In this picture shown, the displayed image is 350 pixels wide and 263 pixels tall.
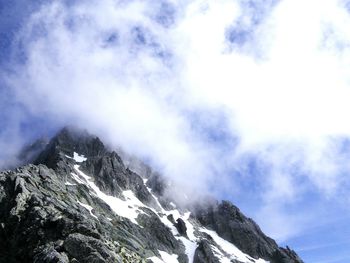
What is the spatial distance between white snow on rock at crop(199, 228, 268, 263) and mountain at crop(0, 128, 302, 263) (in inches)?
26.8

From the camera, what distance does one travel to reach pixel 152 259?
11781 centimetres

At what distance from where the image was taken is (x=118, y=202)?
153 meters

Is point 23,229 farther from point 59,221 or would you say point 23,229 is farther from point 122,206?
point 122,206

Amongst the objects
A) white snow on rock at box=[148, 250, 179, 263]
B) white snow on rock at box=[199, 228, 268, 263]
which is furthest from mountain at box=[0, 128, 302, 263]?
white snow on rock at box=[199, 228, 268, 263]

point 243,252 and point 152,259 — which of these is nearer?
point 152,259

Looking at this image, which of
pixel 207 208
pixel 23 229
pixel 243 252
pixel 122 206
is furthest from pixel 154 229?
pixel 23 229

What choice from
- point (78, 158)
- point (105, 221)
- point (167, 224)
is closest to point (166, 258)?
point (105, 221)

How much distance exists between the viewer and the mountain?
228 ft

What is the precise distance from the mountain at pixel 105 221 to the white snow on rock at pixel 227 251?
0.68 metres

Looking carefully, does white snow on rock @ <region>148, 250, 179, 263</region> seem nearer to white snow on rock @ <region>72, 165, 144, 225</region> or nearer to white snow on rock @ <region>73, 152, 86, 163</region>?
white snow on rock @ <region>72, 165, 144, 225</region>

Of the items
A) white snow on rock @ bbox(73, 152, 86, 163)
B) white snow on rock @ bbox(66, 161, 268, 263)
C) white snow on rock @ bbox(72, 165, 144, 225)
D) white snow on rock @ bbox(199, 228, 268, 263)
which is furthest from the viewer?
white snow on rock @ bbox(73, 152, 86, 163)

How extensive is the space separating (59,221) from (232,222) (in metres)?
121

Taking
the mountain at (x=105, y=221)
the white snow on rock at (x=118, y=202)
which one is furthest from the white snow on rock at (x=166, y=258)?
the white snow on rock at (x=118, y=202)

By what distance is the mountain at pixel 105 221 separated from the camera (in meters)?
69.6
